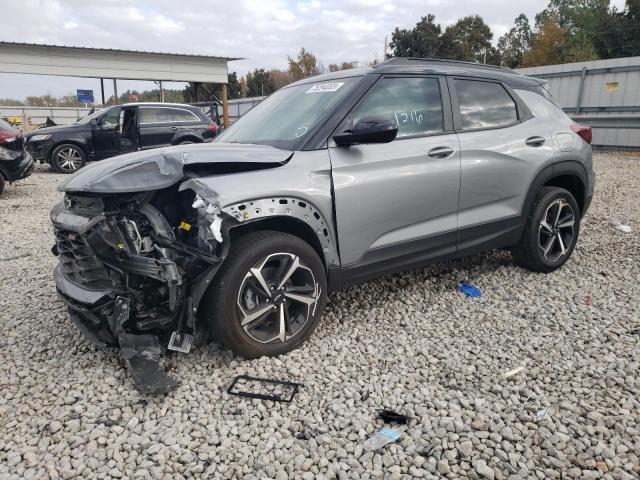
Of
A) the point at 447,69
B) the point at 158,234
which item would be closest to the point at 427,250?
the point at 447,69

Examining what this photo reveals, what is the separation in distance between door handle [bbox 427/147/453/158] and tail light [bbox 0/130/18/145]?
27.8 ft

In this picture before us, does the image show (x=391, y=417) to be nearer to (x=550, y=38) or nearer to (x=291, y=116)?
(x=291, y=116)

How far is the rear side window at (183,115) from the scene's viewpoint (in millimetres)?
12273

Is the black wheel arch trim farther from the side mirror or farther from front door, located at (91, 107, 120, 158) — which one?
the side mirror

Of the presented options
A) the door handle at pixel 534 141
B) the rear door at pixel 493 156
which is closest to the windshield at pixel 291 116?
the rear door at pixel 493 156

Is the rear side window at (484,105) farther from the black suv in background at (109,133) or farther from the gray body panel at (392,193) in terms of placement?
the black suv in background at (109,133)

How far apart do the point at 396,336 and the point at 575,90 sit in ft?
47.9

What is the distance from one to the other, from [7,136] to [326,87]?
7.87 meters

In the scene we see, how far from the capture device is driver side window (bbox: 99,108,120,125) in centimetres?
1216

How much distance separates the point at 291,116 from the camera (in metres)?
3.62

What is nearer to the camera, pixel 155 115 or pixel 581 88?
pixel 155 115

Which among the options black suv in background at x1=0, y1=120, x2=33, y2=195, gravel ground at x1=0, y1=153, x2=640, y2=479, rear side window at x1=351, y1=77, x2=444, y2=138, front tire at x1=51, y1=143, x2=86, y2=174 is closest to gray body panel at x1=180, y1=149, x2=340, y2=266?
rear side window at x1=351, y1=77, x2=444, y2=138

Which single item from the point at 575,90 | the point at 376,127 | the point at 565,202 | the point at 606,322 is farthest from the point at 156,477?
the point at 575,90

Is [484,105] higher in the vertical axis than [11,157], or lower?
higher
